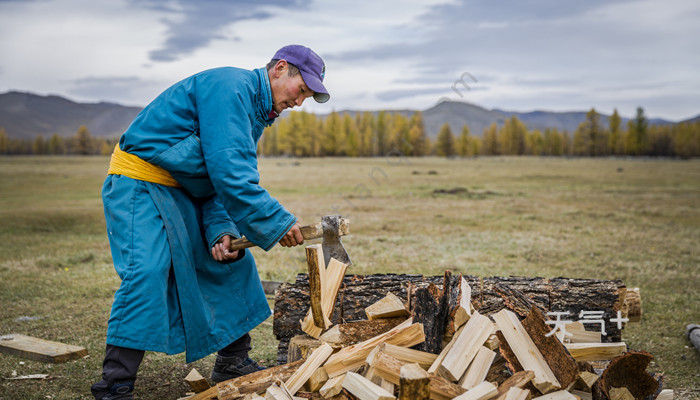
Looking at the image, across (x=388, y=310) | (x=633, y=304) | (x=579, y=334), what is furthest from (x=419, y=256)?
(x=388, y=310)

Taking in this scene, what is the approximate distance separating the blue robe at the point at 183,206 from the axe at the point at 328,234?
12 cm

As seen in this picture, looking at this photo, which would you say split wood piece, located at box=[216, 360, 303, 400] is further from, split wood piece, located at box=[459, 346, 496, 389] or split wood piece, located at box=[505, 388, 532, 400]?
split wood piece, located at box=[505, 388, 532, 400]

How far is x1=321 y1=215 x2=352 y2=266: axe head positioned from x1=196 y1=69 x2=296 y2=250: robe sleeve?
9.3 inches

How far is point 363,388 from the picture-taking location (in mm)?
2496

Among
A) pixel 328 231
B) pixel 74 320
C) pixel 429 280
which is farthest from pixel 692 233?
pixel 74 320

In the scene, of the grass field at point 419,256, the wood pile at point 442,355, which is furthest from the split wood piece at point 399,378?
the grass field at point 419,256

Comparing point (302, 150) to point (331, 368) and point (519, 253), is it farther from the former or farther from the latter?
point (331, 368)

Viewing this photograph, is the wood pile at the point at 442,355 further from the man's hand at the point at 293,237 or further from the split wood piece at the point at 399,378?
the man's hand at the point at 293,237

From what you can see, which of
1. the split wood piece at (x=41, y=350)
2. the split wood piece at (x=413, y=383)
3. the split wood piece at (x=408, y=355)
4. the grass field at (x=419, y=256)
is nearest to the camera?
the split wood piece at (x=413, y=383)

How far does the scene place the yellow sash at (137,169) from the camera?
9.52 feet

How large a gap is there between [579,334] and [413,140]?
2693 inches

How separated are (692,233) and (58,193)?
24021 mm

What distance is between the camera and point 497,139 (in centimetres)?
11156

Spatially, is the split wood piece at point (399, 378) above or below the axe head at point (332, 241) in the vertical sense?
below
